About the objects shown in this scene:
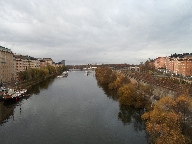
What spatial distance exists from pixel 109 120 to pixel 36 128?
724cm

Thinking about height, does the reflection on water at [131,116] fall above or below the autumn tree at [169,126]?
below

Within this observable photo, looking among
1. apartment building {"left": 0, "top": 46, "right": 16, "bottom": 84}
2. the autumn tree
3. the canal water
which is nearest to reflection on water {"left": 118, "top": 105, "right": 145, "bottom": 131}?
the canal water

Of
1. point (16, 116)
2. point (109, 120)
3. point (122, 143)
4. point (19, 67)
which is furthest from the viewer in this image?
point (19, 67)

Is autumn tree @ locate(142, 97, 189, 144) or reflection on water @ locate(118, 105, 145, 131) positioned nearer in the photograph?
autumn tree @ locate(142, 97, 189, 144)

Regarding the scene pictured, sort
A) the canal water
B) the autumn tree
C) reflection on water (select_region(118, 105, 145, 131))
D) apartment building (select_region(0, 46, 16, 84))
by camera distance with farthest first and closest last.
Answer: apartment building (select_region(0, 46, 16, 84)), reflection on water (select_region(118, 105, 145, 131)), the canal water, the autumn tree

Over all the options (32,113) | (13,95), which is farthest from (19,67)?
(32,113)

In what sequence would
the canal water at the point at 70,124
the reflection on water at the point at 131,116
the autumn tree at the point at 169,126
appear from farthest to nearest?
the reflection on water at the point at 131,116
the canal water at the point at 70,124
the autumn tree at the point at 169,126

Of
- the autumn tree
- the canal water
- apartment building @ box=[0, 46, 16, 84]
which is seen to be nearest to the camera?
the autumn tree

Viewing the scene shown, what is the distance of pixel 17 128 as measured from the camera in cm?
1867

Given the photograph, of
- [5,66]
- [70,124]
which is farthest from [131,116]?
[5,66]

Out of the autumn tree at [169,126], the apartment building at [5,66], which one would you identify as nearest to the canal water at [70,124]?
the autumn tree at [169,126]

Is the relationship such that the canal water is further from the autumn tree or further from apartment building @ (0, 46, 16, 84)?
apartment building @ (0, 46, 16, 84)

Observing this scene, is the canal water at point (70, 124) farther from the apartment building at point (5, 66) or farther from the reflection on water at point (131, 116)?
the apartment building at point (5, 66)

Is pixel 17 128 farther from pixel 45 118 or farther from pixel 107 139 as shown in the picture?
pixel 107 139
